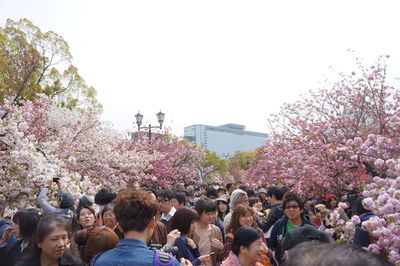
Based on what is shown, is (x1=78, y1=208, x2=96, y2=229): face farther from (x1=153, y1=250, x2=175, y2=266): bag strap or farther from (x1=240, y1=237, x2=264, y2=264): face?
(x1=153, y1=250, x2=175, y2=266): bag strap

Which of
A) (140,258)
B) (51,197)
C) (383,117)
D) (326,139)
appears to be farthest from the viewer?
(326,139)

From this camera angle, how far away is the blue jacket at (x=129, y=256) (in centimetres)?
254

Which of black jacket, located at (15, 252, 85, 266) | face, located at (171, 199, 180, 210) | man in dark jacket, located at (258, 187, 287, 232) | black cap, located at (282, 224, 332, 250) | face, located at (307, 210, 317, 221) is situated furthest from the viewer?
face, located at (171, 199, 180, 210)

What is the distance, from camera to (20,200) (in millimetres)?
8367

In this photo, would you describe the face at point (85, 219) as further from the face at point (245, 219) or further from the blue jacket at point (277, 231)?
the blue jacket at point (277, 231)

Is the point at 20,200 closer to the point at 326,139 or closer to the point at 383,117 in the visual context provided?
the point at 326,139

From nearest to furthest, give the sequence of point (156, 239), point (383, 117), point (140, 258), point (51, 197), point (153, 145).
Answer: point (140, 258) → point (156, 239) → point (51, 197) → point (383, 117) → point (153, 145)

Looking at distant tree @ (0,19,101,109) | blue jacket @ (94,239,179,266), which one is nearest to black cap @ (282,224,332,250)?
blue jacket @ (94,239,179,266)

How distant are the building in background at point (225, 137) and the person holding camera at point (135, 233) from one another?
159103 millimetres

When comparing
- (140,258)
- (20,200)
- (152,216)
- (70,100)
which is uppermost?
(70,100)

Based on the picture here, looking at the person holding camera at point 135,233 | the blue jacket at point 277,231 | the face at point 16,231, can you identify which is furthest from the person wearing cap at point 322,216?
the face at point 16,231

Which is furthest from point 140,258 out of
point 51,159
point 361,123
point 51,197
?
point 361,123

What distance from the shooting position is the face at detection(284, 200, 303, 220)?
5027 millimetres

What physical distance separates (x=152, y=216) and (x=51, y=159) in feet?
26.3
